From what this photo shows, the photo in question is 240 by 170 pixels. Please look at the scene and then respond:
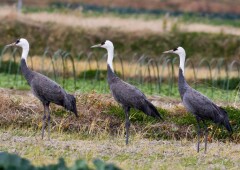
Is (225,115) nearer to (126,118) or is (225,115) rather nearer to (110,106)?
(126,118)

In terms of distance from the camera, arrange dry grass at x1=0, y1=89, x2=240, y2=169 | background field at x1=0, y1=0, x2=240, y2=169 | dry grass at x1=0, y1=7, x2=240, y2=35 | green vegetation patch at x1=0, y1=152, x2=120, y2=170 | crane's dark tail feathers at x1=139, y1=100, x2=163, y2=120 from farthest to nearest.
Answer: dry grass at x1=0, y1=7, x2=240, y2=35
crane's dark tail feathers at x1=139, y1=100, x2=163, y2=120
background field at x1=0, y1=0, x2=240, y2=169
dry grass at x1=0, y1=89, x2=240, y2=169
green vegetation patch at x1=0, y1=152, x2=120, y2=170

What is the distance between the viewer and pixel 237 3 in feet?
204

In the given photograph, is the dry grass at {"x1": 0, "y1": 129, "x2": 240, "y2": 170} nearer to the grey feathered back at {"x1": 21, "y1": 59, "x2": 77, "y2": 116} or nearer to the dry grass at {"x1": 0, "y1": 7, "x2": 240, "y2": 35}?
the grey feathered back at {"x1": 21, "y1": 59, "x2": 77, "y2": 116}

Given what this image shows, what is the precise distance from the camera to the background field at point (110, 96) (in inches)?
605

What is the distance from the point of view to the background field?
15359 mm

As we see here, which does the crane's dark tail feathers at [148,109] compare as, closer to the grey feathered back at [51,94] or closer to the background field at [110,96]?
the background field at [110,96]

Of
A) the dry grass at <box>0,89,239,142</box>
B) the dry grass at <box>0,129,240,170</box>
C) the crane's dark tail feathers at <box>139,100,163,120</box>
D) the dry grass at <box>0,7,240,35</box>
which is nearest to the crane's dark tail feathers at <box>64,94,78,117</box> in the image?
the dry grass at <box>0,129,240,170</box>

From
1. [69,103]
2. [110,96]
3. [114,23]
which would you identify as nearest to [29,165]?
[69,103]

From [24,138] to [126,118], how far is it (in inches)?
77.9

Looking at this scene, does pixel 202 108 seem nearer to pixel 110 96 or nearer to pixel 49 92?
pixel 49 92

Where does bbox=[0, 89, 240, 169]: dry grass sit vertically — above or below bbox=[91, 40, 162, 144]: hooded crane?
below


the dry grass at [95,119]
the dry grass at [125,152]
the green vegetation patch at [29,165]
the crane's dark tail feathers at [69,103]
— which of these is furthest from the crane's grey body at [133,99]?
the green vegetation patch at [29,165]

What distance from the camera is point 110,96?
68.2 feet

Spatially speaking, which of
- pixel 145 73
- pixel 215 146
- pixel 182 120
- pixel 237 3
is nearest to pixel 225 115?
pixel 215 146
